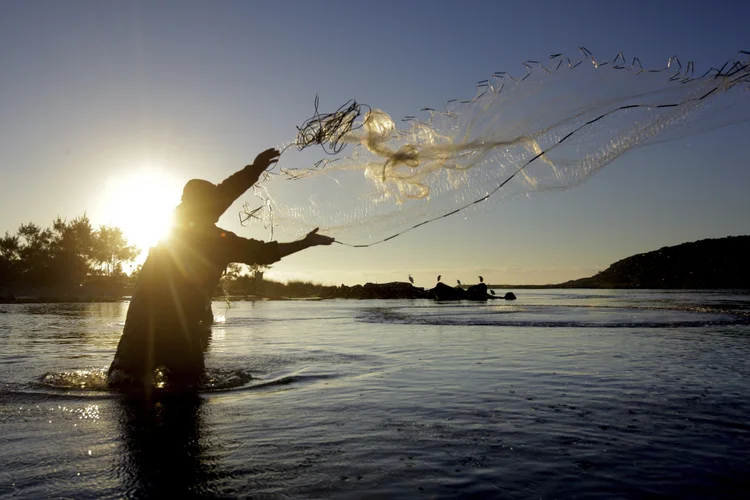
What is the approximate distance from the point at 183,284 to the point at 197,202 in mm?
1178

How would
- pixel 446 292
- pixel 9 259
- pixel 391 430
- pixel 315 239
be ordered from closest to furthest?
pixel 391 430, pixel 315 239, pixel 446 292, pixel 9 259

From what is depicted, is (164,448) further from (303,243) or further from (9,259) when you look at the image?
(9,259)

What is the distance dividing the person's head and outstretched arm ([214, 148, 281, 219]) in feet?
0.43

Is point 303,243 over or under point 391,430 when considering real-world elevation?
over

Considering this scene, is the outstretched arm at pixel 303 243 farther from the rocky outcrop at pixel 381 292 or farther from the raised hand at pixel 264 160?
the rocky outcrop at pixel 381 292

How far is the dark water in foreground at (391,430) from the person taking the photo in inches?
152

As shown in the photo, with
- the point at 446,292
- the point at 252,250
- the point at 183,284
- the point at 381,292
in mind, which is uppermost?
the point at 381,292

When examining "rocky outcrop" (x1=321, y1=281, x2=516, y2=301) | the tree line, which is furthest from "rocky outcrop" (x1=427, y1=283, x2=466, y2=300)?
the tree line

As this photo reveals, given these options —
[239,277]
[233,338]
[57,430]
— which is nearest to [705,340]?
[233,338]

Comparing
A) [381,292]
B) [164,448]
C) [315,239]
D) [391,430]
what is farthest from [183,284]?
[381,292]

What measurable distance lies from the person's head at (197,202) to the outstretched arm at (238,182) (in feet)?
0.43

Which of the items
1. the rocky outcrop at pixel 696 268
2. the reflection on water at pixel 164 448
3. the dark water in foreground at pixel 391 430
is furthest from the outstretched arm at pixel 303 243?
the rocky outcrop at pixel 696 268

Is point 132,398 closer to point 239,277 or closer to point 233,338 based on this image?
point 233,338

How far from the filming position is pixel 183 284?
798cm
